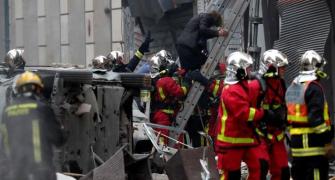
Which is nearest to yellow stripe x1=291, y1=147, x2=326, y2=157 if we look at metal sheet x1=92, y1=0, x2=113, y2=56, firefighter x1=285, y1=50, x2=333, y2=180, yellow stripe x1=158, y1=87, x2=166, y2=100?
firefighter x1=285, y1=50, x2=333, y2=180

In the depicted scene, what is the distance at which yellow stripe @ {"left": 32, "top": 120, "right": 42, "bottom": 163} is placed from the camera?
273 inches

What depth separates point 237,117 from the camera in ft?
26.7

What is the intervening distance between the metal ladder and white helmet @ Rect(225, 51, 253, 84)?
10.2 feet

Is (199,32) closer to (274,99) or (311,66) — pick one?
(274,99)

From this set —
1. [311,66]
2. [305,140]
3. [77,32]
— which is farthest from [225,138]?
[77,32]

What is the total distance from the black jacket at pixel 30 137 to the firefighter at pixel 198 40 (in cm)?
480

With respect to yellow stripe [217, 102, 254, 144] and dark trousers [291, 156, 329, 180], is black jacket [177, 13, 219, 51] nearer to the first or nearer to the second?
yellow stripe [217, 102, 254, 144]

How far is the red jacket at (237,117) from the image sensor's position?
8109mm

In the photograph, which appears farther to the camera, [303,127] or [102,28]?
[102,28]

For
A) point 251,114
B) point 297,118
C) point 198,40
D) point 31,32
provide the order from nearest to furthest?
point 251,114 → point 297,118 → point 198,40 → point 31,32

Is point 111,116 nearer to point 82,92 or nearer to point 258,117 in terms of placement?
point 82,92

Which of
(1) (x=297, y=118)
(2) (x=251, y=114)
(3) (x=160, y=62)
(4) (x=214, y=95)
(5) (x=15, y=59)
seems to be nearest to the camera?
(2) (x=251, y=114)

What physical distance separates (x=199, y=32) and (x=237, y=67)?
335 cm

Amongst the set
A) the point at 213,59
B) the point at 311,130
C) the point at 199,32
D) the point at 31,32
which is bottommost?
the point at 311,130
